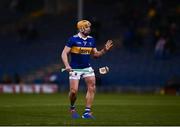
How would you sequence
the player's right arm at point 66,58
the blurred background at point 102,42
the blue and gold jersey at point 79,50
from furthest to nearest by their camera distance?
the blurred background at point 102,42, the blue and gold jersey at point 79,50, the player's right arm at point 66,58

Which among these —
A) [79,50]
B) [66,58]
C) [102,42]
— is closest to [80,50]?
[79,50]

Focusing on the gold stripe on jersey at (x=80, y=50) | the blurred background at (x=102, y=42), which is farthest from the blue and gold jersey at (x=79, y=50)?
the blurred background at (x=102, y=42)

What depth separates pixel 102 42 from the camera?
153 ft

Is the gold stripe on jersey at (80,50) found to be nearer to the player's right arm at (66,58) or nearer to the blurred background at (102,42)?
the player's right arm at (66,58)

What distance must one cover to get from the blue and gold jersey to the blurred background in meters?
20.0

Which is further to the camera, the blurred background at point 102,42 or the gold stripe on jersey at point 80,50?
the blurred background at point 102,42

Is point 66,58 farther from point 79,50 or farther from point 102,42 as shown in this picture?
point 102,42

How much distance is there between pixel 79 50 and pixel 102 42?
26431 mm

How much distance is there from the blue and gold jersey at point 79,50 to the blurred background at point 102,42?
2000cm

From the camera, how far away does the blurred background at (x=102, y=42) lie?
43031 mm

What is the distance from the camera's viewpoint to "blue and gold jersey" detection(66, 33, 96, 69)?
20188 mm

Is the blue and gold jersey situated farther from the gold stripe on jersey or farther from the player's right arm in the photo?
the player's right arm

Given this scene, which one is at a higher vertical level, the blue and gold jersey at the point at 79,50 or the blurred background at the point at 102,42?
the blue and gold jersey at the point at 79,50

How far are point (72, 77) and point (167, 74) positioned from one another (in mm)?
23545
